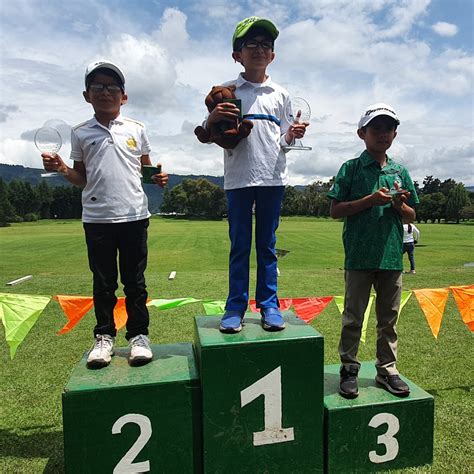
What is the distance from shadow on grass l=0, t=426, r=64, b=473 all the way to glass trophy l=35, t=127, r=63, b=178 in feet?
6.63

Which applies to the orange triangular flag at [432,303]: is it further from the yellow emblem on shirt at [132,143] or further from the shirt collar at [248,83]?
the yellow emblem on shirt at [132,143]

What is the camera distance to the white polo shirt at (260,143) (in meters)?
3.08

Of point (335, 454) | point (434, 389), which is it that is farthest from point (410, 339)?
point (335, 454)

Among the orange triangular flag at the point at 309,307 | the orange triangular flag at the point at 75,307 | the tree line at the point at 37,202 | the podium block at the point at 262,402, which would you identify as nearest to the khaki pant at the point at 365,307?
the podium block at the point at 262,402

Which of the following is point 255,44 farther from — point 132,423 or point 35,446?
point 35,446

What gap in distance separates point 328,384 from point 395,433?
568mm

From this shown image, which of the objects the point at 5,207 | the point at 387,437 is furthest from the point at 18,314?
the point at 5,207

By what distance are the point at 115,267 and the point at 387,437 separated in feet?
7.73

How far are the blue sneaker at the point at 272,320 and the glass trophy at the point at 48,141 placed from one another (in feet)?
5.86

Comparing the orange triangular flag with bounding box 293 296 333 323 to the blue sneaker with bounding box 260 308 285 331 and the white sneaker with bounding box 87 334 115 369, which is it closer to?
the blue sneaker with bounding box 260 308 285 331

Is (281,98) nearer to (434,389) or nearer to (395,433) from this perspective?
(395,433)

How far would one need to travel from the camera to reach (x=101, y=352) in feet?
9.86

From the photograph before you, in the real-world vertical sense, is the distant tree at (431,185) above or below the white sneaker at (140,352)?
above

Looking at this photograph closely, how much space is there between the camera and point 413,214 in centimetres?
321
